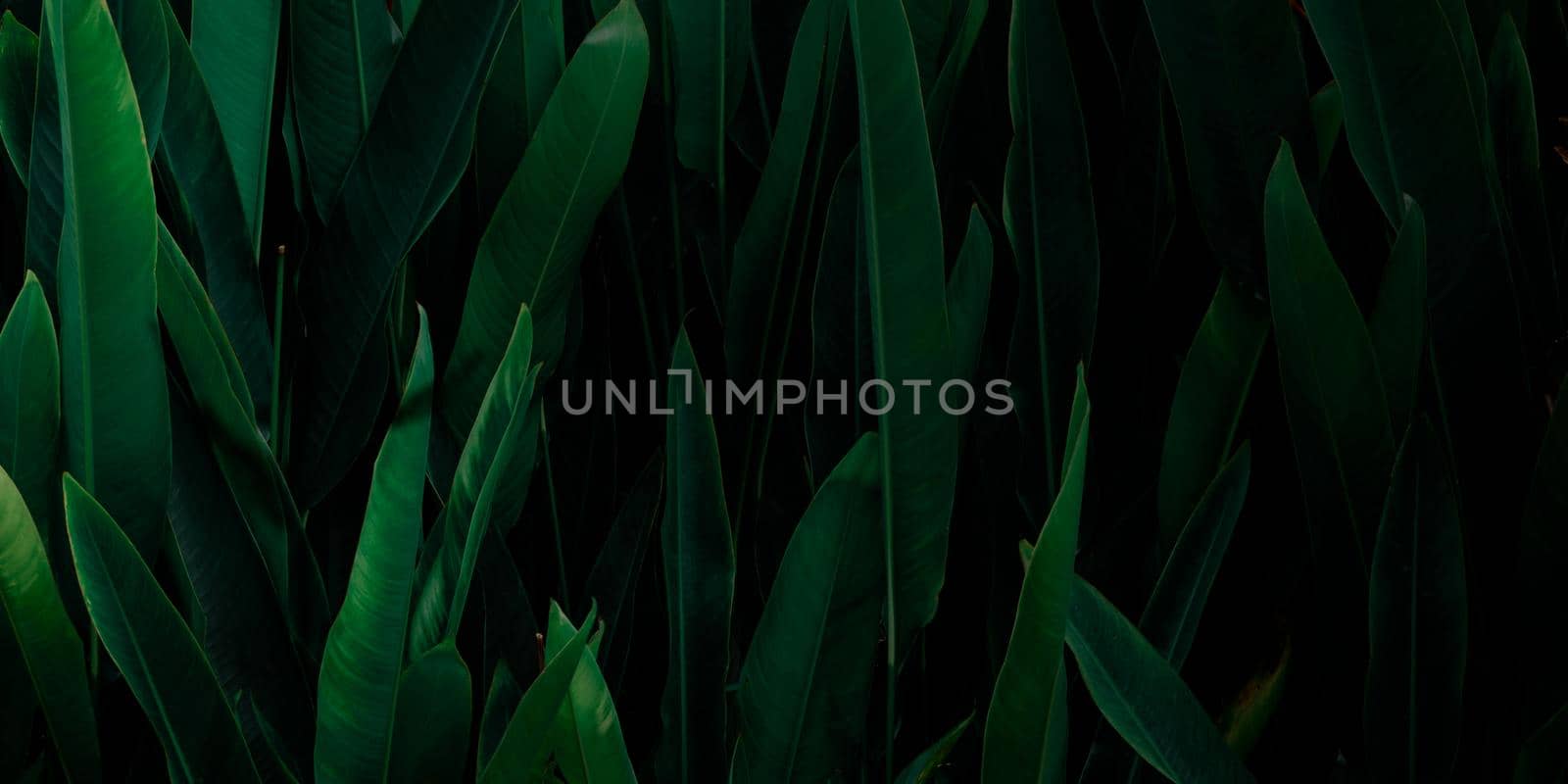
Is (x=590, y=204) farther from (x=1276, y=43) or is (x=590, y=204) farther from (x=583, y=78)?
(x=1276, y=43)

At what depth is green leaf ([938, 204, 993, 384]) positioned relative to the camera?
474 mm

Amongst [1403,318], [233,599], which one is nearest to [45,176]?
[233,599]

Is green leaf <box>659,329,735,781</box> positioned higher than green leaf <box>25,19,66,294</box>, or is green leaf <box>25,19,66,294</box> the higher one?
green leaf <box>25,19,66,294</box>

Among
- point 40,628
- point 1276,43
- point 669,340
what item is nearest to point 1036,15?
point 1276,43

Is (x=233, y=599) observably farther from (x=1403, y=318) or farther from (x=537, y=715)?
(x=1403, y=318)

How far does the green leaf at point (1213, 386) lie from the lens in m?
0.47

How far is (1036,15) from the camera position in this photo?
0.50 metres

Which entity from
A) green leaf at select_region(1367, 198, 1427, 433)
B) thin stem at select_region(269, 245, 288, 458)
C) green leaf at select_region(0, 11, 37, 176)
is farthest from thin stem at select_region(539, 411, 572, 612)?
green leaf at select_region(1367, 198, 1427, 433)

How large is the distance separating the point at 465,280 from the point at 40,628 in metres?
0.27

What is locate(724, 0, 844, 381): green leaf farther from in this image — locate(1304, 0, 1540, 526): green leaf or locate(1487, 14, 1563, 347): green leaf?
locate(1487, 14, 1563, 347): green leaf

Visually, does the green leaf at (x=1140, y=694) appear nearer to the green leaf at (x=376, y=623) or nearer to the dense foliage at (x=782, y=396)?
the dense foliage at (x=782, y=396)

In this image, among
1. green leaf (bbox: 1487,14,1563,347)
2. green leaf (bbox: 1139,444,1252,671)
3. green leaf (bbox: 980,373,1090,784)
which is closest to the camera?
green leaf (bbox: 980,373,1090,784)

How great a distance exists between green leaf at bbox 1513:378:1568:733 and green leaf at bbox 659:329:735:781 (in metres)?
0.27

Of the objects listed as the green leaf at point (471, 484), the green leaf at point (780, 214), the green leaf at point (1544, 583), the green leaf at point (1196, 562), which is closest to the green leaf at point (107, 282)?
the green leaf at point (471, 484)
